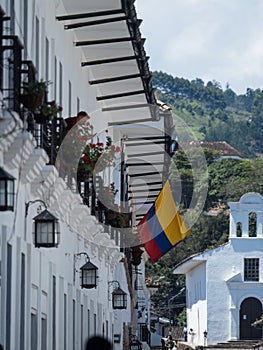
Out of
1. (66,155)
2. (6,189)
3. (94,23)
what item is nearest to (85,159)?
(66,155)

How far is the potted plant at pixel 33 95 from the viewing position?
554 inches

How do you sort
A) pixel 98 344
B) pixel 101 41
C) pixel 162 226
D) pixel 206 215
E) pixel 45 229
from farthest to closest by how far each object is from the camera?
1. pixel 206 215
2. pixel 162 226
3. pixel 101 41
4. pixel 45 229
5. pixel 98 344

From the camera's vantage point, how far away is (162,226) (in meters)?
34.8

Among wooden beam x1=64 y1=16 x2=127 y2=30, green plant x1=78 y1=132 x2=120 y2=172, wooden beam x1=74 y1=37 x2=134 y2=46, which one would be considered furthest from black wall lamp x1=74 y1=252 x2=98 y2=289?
wooden beam x1=64 y1=16 x2=127 y2=30

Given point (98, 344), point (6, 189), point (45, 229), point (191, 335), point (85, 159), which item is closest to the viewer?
point (98, 344)

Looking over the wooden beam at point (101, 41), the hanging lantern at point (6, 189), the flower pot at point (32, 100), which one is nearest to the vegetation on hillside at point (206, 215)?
the wooden beam at point (101, 41)

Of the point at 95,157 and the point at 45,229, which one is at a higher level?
the point at 95,157

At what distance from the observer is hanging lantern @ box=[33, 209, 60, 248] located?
638 inches

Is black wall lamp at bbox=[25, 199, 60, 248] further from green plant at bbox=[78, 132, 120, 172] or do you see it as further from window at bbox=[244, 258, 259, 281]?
window at bbox=[244, 258, 259, 281]

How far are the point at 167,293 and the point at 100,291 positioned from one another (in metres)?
77.0

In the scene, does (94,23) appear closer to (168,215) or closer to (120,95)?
(120,95)

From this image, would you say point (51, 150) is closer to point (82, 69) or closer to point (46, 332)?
point (46, 332)

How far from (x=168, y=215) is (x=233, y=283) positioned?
43.0 m

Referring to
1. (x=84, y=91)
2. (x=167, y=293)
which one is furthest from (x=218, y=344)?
(x=84, y=91)
